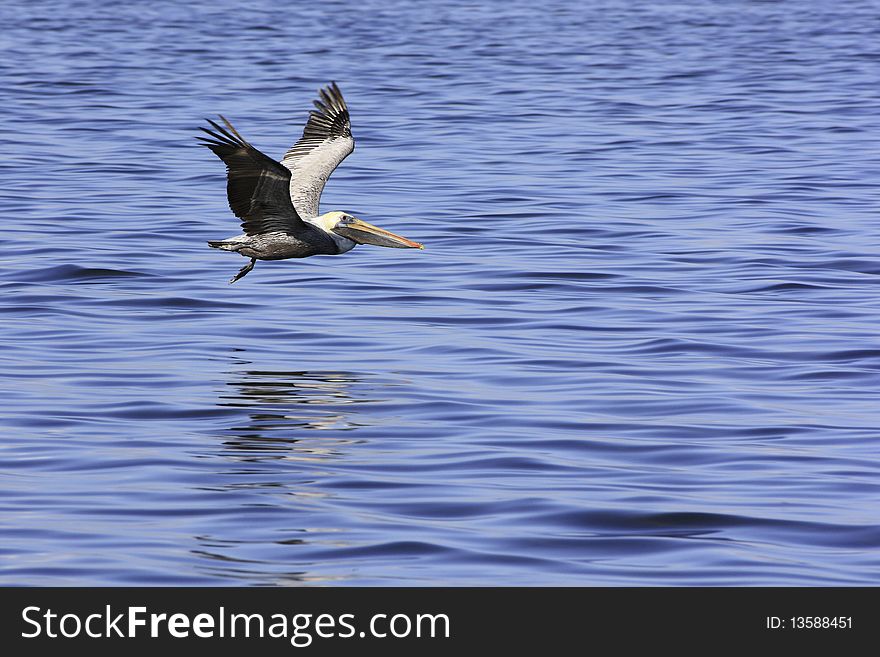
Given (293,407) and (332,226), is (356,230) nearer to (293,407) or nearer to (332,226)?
(332,226)

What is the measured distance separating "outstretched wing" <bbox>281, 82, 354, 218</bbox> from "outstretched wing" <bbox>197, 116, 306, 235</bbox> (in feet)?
3.25

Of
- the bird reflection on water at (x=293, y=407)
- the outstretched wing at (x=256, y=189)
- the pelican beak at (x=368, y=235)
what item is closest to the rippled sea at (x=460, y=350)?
the bird reflection on water at (x=293, y=407)

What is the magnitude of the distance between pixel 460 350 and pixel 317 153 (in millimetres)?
2675

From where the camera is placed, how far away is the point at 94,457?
8.86 metres

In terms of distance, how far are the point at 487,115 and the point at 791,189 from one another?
7.36m

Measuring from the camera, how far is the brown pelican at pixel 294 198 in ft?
35.6

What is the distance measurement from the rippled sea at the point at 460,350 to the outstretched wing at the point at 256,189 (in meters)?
0.87

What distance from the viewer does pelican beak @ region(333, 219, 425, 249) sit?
40.9 ft

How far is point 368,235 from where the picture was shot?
1254cm

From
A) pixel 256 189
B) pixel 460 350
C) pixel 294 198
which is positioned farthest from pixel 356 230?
pixel 460 350

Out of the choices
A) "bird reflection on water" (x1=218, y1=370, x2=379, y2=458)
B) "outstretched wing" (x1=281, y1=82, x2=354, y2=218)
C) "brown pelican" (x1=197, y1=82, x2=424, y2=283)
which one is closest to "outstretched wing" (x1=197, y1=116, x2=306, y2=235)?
"brown pelican" (x1=197, y1=82, x2=424, y2=283)

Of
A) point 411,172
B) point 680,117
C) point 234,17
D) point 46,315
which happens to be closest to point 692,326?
point 46,315

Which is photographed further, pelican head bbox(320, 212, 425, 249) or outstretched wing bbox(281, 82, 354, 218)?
outstretched wing bbox(281, 82, 354, 218)

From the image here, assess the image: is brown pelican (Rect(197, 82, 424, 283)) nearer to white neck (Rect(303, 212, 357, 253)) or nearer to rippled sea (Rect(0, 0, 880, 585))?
white neck (Rect(303, 212, 357, 253))
